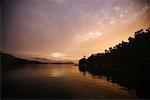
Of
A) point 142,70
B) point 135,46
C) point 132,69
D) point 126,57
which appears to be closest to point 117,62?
point 126,57

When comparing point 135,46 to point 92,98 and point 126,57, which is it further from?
point 92,98

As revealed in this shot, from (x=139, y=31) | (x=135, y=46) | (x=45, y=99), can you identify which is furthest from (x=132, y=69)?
(x=45, y=99)

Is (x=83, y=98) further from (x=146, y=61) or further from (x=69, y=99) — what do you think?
(x=146, y=61)

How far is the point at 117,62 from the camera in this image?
47094 mm

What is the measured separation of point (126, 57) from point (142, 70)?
1127 cm

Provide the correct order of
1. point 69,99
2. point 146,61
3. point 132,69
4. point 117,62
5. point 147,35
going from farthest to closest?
point 117,62 < point 147,35 < point 132,69 < point 146,61 < point 69,99

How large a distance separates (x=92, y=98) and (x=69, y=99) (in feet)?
6.82

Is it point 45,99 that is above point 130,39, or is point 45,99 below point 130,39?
below

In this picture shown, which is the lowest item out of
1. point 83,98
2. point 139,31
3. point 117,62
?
point 83,98

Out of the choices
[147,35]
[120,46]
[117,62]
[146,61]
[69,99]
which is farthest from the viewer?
[120,46]

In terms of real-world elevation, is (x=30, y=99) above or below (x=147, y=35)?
below

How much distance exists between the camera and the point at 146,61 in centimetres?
3128

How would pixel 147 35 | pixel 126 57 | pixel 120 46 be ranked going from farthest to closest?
pixel 120 46
pixel 126 57
pixel 147 35

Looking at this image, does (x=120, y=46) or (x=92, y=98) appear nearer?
(x=92, y=98)
